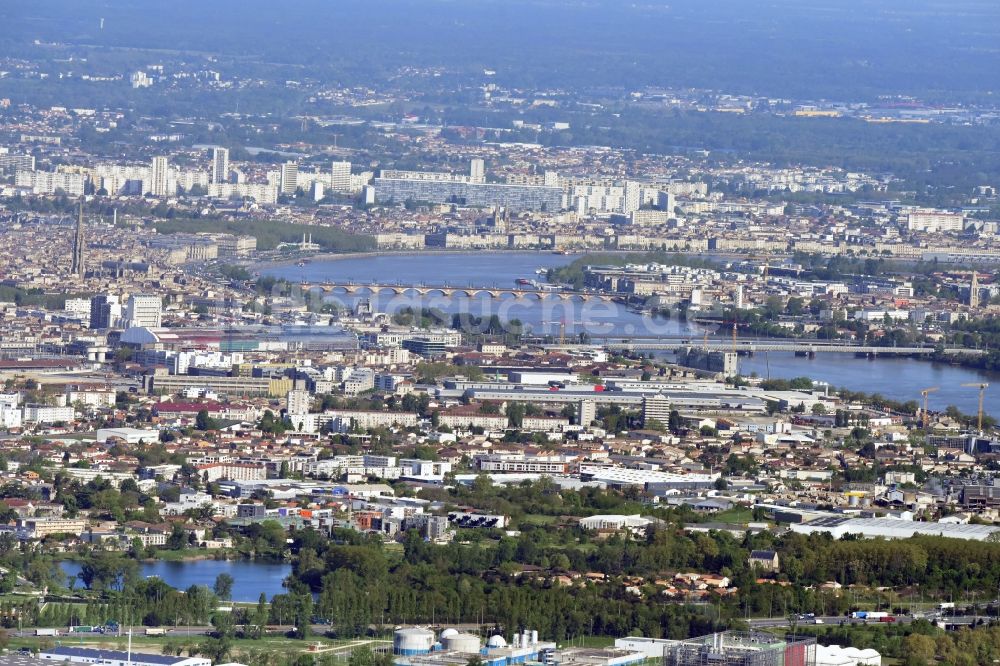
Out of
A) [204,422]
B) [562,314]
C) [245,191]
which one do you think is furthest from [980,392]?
[245,191]

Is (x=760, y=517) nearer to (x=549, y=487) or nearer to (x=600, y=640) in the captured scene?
(x=549, y=487)

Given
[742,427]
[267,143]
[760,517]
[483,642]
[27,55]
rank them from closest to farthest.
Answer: [483,642], [760,517], [742,427], [267,143], [27,55]

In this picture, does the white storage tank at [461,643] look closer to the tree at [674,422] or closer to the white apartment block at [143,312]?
the tree at [674,422]

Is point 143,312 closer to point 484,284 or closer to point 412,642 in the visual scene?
point 484,284

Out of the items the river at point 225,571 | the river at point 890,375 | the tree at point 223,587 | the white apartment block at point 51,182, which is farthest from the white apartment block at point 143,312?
the white apartment block at point 51,182

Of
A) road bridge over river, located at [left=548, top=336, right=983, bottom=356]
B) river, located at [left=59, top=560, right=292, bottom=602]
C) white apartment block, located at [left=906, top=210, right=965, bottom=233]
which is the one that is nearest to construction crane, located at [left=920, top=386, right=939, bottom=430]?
road bridge over river, located at [left=548, top=336, right=983, bottom=356]

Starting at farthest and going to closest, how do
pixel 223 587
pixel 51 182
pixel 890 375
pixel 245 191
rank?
pixel 245 191
pixel 51 182
pixel 890 375
pixel 223 587

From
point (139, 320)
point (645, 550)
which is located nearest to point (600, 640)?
point (645, 550)
